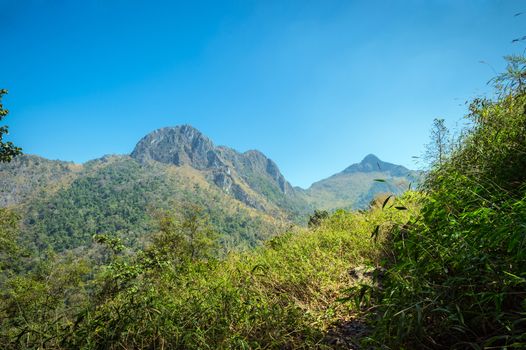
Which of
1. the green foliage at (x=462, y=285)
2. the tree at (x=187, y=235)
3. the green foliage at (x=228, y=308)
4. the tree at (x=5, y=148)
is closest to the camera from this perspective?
the green foliage at (x=462, y=285)

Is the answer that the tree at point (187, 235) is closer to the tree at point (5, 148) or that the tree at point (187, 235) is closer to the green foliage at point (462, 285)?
the tree at point (5, 148)

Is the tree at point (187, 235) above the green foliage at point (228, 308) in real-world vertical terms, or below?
above

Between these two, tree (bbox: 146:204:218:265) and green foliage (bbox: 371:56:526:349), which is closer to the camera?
green foliage (bbox: 371:56:526:349)

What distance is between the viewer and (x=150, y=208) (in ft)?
74.9

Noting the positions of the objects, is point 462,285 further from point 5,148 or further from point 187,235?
point 187,235

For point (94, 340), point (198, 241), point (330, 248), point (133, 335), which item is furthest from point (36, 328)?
point (198, 241)

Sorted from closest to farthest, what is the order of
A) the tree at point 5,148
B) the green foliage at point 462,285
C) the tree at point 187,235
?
the green foliage at point 462,285
the tree at point 5,148
the tree at point 187,235

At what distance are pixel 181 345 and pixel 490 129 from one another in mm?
5853

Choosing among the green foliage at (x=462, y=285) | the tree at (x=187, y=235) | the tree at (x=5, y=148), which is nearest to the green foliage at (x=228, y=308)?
the green foliage at (x=462, y=285)

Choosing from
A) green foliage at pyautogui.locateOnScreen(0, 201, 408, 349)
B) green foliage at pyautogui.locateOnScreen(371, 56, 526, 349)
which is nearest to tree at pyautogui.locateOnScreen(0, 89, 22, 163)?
green foliage at pyautogui.locateOnScreen(0, 201, 408, 349)

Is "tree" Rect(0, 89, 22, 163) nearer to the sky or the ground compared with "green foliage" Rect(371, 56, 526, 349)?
nearer to the sky

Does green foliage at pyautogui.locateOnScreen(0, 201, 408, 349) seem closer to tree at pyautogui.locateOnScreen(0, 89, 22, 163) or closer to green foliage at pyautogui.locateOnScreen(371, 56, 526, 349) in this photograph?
green foliage at pyautogui.locateOnScreen(371, 56, 526, 349)

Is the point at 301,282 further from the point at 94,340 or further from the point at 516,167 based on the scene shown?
the point at 516,167

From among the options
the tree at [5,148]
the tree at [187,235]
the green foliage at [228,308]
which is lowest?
the green foliage at [228,308]
